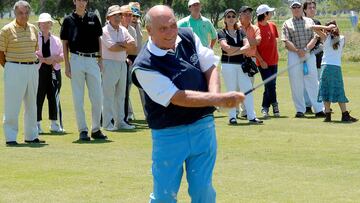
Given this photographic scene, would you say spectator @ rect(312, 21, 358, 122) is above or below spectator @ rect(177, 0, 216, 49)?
below

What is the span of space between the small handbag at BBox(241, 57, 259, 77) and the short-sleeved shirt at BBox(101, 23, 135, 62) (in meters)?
2.26

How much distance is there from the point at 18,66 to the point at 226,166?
3927mm

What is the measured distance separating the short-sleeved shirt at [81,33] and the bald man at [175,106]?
699cm

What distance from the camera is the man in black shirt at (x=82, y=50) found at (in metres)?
13.4

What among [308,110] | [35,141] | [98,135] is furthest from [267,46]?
[35,141]

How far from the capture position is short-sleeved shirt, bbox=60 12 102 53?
1341 centimetres

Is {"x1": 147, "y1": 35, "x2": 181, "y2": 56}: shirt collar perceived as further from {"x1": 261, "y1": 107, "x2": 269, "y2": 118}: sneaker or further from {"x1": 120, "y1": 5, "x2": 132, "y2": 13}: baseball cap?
{"x1": 261, "y1": 107, "x2": 269, "y2": 118}: sneaker

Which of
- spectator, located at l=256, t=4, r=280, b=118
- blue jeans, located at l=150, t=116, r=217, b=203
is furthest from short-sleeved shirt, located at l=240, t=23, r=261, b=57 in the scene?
blue jeans, located at l=150, t=116, r=217, b=203

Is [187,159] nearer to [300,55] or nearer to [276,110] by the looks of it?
[300,55]

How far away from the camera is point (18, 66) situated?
12.8 metres

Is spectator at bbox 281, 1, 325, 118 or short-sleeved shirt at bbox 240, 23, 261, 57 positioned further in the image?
spectator at bbox 281, 1, 325, 118

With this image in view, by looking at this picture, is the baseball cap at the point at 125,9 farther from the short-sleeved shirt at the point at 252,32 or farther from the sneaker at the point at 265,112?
the sneaker at the point at 265,112

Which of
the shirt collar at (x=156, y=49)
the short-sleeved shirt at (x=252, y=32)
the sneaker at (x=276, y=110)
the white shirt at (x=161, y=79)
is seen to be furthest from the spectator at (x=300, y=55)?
the shirt collar at (x=156, y=49)

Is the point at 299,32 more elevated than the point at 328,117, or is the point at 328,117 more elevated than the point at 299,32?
the point at 299,32
